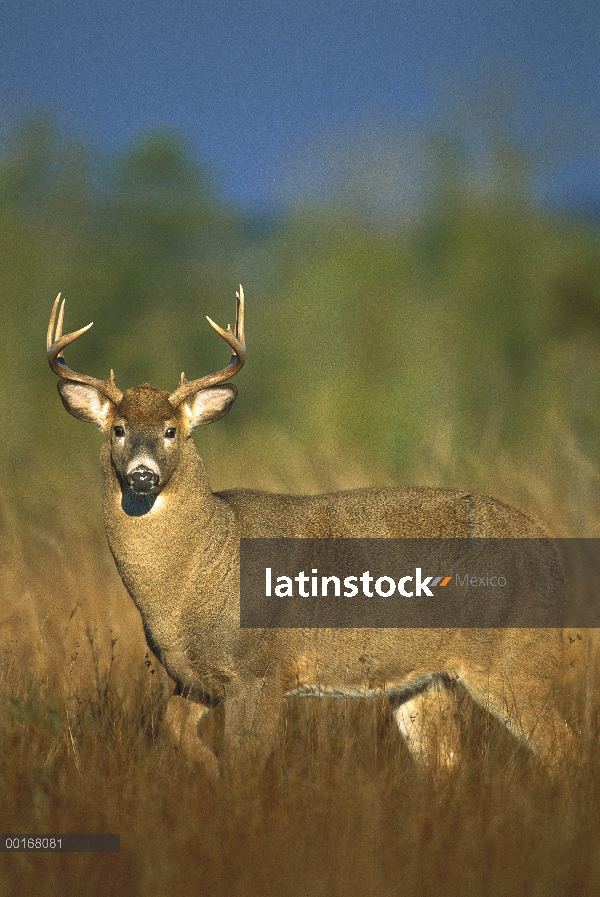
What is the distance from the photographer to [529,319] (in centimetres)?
2467

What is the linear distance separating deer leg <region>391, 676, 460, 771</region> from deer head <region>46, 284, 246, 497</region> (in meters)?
1.57

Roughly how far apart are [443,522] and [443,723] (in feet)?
2.98

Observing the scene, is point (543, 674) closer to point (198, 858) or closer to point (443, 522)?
point (443, 522)

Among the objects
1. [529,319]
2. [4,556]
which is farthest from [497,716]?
[529,319]

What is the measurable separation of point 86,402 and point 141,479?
64 centimetres

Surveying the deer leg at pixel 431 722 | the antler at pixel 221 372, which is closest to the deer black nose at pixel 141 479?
the antler at pixel 221 372

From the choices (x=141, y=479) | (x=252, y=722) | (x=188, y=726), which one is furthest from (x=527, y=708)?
(x=141, y=479)

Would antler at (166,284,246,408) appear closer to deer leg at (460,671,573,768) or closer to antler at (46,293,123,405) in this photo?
antler at (46,293,123,405)

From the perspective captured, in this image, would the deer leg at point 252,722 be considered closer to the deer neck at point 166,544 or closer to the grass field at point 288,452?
the grass field at point 288,452

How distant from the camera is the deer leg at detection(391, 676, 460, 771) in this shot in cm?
498

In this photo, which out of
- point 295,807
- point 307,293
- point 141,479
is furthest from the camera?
point 307,293

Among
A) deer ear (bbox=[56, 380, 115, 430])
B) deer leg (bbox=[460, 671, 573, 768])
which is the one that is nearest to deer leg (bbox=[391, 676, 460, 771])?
deer leg (bbox=[460, 671, 573, 768])

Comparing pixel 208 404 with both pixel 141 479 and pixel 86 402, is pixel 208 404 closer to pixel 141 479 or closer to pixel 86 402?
pixel 86 402

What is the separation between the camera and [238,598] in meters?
4.96
